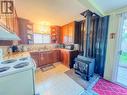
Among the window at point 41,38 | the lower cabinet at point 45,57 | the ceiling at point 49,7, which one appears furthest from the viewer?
the window at point 41,38

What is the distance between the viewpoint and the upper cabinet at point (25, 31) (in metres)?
3.46

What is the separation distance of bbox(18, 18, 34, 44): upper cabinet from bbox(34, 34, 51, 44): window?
0.34m

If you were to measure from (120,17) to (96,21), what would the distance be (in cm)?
73

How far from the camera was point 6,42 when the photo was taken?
8.59 feet

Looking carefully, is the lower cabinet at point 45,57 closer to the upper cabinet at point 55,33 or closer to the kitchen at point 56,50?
the kitchen at point 56,50

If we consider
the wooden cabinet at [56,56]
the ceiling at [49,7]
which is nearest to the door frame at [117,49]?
the ceiling at [49,7]

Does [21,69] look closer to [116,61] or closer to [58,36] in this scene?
[116,61]

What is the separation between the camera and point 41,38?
14.7ft

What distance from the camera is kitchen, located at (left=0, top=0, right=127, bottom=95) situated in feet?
4.54

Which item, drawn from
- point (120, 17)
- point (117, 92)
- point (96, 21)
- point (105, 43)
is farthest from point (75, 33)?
point (117, 92)

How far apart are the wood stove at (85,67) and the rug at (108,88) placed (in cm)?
40

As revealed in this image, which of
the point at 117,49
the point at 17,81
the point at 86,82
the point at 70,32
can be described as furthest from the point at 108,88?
the point at 70,32

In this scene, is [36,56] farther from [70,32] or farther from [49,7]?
[49,7]

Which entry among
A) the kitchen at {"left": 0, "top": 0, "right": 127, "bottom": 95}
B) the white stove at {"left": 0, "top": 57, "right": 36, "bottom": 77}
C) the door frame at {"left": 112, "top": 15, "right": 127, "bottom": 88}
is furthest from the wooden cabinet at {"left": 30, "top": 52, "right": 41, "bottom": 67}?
the door frame at {"left": 112, "top": 15, "right": 127, "bottom": 88}
